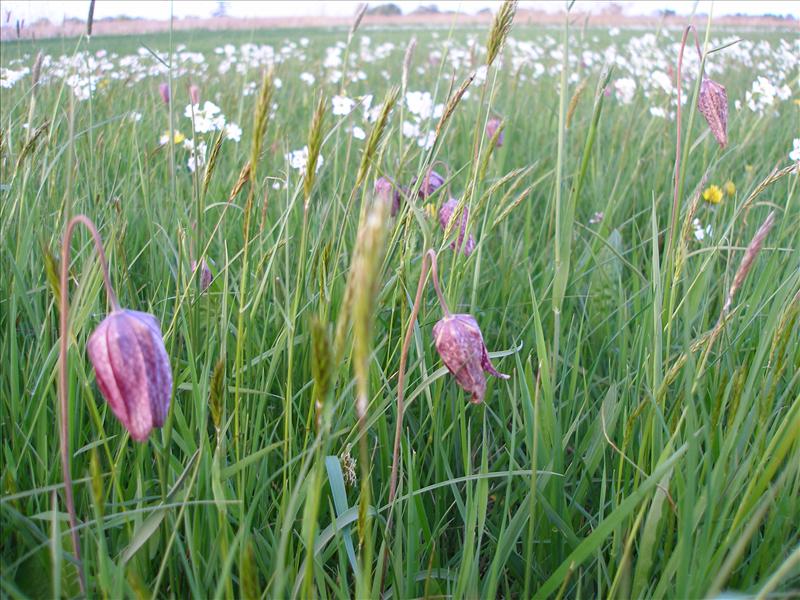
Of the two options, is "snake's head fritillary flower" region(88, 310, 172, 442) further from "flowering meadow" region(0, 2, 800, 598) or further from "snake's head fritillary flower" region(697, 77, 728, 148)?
"snake's head fritillary flower" region(697, 77, 728, 148)

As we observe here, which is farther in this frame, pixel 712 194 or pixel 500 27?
pixel 712 194

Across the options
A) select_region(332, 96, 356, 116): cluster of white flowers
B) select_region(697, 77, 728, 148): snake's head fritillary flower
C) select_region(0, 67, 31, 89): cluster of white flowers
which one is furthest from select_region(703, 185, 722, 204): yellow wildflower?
select_region(0, 67, 31, 89): cluster of white flowers

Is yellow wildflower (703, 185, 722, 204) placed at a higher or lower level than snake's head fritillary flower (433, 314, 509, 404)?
higher

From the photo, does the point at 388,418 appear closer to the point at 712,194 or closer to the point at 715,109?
the point at 715,109

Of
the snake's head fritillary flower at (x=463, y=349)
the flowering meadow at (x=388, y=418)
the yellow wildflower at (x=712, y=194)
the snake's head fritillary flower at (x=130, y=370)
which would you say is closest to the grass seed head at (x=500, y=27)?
the flowering meadow at (x=388, y=418)

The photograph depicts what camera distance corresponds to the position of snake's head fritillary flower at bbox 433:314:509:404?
2.87ft

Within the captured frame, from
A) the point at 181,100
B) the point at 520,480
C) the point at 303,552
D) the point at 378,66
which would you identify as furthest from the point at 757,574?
the point at 378,66

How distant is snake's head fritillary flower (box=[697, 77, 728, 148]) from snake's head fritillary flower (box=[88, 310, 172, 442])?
3.77 feet

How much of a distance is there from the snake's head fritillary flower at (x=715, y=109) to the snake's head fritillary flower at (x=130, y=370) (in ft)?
3.77

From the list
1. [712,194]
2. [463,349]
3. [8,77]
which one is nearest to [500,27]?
[463,349]

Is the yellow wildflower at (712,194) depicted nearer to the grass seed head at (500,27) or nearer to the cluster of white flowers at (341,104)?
the cluster of white flowers at (341,104)

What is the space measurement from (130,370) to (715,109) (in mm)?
1221

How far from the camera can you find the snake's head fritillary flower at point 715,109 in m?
1.38

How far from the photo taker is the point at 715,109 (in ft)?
4.62
